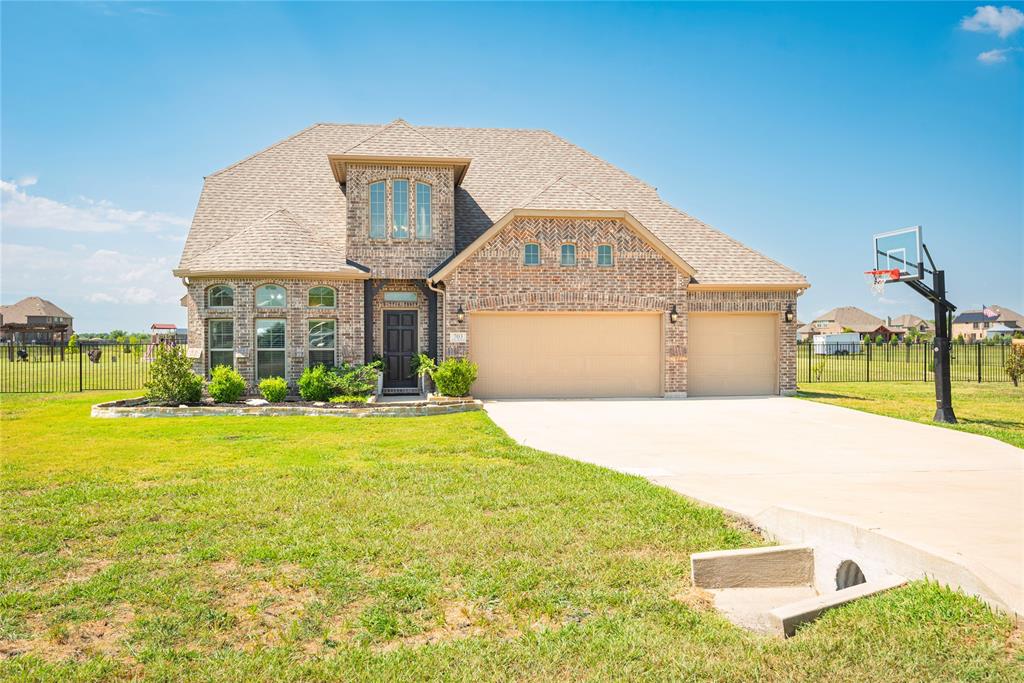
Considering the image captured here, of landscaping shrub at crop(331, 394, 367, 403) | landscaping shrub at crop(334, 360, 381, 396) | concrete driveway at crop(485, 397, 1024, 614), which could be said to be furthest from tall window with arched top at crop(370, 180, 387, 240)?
concrete driveway at crop(485, 397, 1024, 614)

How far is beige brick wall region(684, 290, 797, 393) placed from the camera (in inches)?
731

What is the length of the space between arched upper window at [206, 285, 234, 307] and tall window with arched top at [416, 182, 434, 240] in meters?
5.15

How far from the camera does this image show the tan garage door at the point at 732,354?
18844mm

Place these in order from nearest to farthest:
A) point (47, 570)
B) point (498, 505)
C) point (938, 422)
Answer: point (47, 570)
point (498, 505)
point (938, 422)

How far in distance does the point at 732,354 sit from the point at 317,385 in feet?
37.7

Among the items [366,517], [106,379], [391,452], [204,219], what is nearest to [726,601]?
[366,517]

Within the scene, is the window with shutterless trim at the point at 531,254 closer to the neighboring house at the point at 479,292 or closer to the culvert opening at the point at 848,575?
the neighboring house at the point at 479,292

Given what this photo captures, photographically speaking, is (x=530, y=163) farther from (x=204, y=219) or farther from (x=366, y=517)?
(x=366, y=517)

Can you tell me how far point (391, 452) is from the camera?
31.3ft

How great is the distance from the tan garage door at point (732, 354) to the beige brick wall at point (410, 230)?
24.5 ft

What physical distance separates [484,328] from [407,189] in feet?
14.4

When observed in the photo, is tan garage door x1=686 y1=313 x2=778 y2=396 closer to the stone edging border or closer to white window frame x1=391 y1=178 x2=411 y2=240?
the stone edging border

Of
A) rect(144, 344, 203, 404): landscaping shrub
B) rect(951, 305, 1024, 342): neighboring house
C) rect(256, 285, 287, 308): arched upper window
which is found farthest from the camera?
rect(951, 305, 1024, 342): neighboring house

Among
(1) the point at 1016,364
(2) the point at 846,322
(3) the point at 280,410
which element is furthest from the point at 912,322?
(3) the point at 280,410
